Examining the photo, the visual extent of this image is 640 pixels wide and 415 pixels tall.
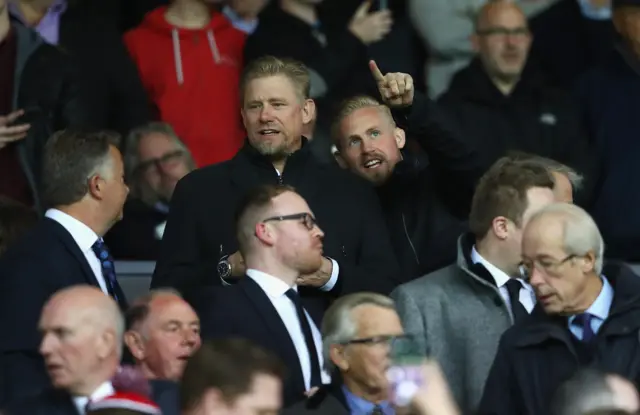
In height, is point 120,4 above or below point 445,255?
above

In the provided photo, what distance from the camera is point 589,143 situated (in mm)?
10891

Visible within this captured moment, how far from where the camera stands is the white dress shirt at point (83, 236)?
28.8ft

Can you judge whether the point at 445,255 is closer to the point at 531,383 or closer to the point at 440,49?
the point at 531,383

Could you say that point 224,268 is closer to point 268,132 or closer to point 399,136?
point 268,132

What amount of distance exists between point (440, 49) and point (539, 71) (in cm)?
67

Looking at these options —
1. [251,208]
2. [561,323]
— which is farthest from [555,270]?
[251,208]

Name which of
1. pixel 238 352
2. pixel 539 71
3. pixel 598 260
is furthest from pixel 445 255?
pixel 238 352

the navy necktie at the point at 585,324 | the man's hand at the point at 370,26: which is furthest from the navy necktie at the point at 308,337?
the man's hand at the point at 370,26

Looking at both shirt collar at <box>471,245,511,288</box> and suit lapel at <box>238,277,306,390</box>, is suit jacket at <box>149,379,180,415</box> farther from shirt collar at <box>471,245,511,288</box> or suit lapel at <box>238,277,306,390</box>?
shirt collar at <box>471,245,511,288</box>

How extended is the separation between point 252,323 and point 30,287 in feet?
3.01

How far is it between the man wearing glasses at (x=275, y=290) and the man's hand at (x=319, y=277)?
15 cm

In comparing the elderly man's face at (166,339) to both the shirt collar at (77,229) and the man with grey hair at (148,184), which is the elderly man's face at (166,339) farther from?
the man with grey hair at (148,184)

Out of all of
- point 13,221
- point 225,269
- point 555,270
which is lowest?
point 555,270

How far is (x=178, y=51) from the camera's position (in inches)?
438
